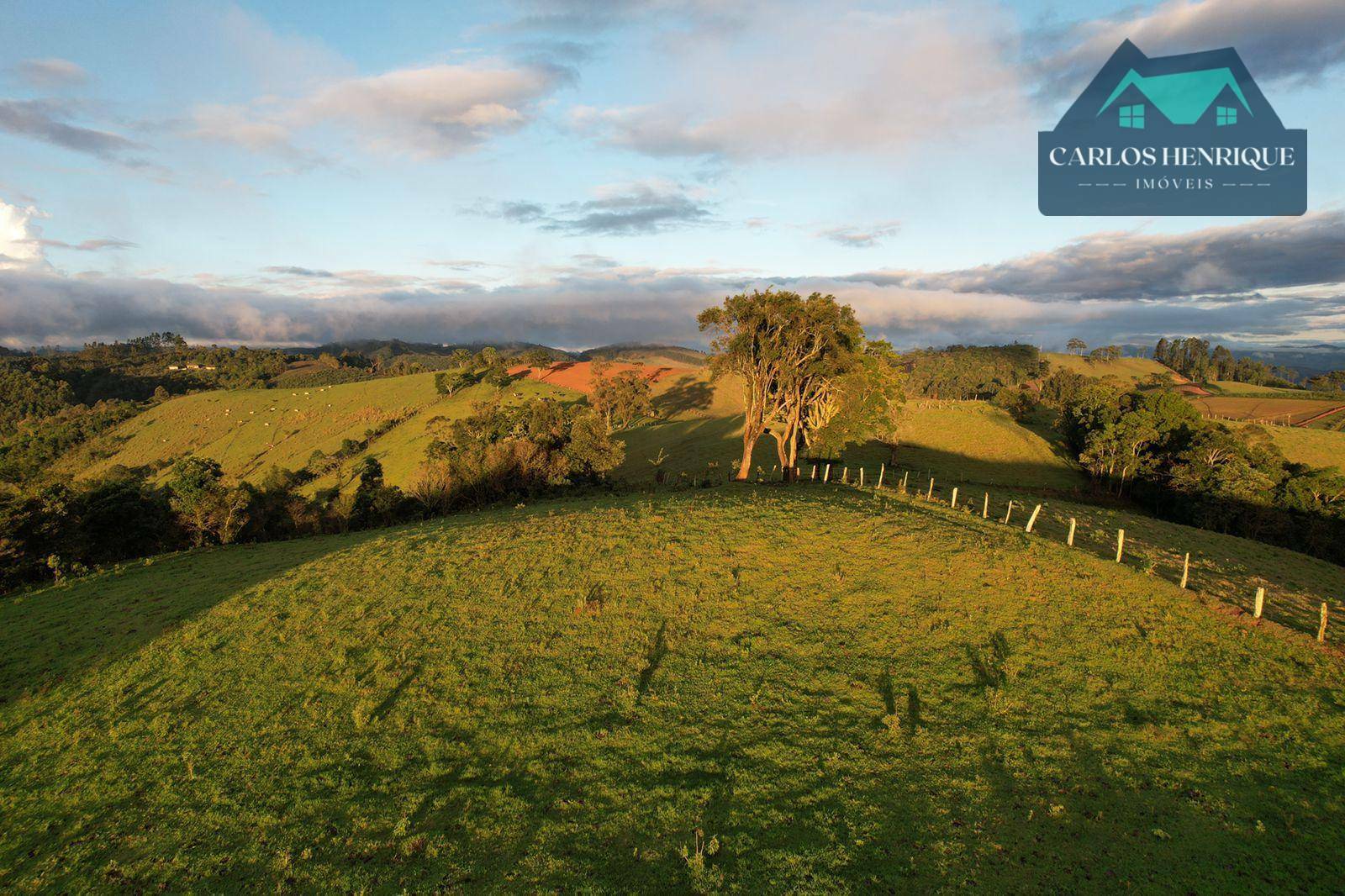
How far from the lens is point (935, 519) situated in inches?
1078

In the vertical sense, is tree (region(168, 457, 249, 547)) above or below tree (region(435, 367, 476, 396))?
below

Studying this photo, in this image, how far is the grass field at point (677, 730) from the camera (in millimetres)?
10508

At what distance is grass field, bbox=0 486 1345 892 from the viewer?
414 inches

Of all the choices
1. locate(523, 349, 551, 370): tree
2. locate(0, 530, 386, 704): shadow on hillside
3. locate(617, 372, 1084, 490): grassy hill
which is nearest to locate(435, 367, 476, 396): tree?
locate(523, 349, 551, 370): tree

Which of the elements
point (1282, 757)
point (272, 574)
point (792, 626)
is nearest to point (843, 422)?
point (792, 626)

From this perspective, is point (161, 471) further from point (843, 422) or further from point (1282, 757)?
point (1282, 757)

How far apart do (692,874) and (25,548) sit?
45.8 meters

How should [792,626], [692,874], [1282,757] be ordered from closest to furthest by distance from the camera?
1. [692,874]
2. [1282,757]
3. [792,626]

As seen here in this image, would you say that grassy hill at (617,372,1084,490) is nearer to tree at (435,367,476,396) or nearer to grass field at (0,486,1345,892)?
grass field at (0,486,1345,892)

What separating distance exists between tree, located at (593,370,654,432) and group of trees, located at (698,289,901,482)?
66233 millimetres

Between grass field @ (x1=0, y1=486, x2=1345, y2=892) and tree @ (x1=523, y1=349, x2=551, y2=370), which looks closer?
grass field @ (x1=0, y1=486, x2=1345, y2=892)

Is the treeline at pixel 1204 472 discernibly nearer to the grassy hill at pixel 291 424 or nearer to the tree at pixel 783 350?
the tree at pixel 783 350

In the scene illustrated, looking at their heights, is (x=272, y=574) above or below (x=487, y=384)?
below

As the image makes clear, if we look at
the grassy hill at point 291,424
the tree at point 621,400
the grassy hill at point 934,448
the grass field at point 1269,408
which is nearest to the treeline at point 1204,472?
the grassy hill at point 934,448
